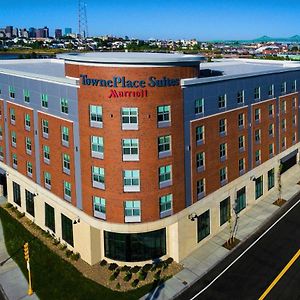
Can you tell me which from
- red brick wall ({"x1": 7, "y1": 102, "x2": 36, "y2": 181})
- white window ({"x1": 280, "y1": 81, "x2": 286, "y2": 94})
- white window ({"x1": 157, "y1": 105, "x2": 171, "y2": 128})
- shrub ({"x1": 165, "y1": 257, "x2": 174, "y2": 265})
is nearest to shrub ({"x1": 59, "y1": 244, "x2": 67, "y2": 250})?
red brick wall ({"x1": 7, "y1": 102, "x2": 36, "y2": 181})

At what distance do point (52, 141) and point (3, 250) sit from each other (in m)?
13.8

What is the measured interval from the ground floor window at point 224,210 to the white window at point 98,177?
655 inches

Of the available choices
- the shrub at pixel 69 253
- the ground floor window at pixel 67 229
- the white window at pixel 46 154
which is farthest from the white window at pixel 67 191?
the shrub at pixel 69 253

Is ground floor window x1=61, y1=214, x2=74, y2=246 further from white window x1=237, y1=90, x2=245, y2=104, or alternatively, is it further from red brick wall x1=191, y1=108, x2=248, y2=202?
white window x1=237, y1=90, x2=245, y2=104

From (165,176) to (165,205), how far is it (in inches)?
123

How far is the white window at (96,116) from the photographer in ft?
125

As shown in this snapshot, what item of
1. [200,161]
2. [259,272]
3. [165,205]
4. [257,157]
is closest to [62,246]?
[165,205]

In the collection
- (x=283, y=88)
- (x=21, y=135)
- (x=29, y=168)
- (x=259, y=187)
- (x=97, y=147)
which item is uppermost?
(x=283, y=88)

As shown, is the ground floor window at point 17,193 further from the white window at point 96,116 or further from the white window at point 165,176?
the white window at point 165,176

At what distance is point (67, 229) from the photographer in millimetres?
45125

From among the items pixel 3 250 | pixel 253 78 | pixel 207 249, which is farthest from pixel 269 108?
pixel 3 250

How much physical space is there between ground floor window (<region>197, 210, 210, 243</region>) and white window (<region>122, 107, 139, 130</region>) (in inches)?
562

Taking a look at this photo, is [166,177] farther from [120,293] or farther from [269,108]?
[269,108]

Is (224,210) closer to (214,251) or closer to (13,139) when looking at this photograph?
(214,251)
